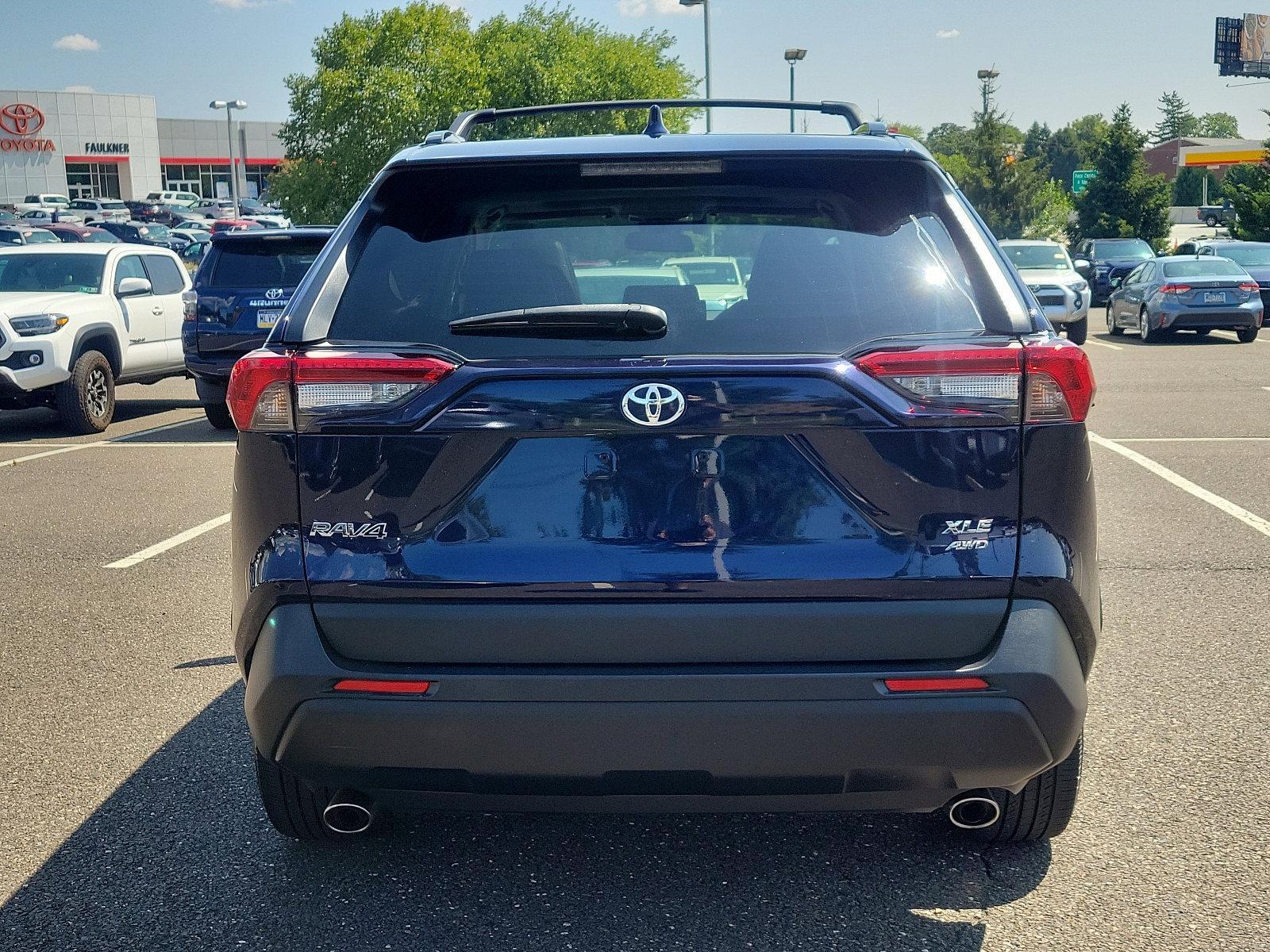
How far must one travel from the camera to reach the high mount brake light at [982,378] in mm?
2732

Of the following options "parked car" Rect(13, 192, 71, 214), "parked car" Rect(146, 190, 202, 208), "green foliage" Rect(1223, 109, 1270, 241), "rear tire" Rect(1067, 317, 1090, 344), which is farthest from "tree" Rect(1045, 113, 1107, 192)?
"rear tire" Rect(1067, 317, 1090, 344)

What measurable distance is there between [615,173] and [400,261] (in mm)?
507

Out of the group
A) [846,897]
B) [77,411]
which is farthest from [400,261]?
[77,411]

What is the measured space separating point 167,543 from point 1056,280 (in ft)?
61.2

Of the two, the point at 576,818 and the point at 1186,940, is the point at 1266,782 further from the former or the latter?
the point at 576,818

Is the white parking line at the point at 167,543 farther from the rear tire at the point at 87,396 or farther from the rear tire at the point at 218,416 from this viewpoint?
the rear tire at the point at 87,396

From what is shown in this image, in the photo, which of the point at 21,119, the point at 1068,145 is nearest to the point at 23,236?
the point at 21,119

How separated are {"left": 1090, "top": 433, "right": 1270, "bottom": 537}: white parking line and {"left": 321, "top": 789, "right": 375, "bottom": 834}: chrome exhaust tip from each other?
232 inches

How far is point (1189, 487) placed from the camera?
9.16 meters

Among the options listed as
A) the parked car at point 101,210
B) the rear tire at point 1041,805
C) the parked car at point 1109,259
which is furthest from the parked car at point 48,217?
the rear tire at point 1041,805

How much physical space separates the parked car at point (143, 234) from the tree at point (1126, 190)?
34689 mm

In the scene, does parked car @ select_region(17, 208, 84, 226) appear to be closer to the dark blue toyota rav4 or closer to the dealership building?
the dealership building

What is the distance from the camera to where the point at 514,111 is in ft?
14.2

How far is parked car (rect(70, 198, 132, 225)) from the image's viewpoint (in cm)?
6562
